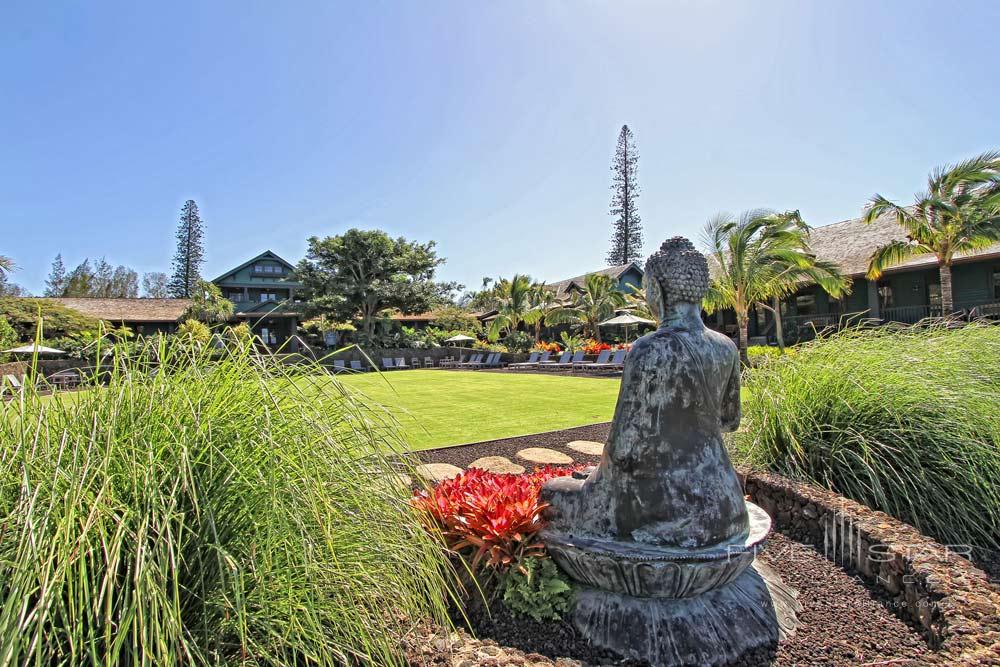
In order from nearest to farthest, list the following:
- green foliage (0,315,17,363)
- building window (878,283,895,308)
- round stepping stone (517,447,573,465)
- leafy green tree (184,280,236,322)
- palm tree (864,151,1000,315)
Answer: round stepping stone (517,447,573,465) → palm tree (864,151,1000,315) → green foliage (0,315,17,363) → building window (878,283,895,308) → leafy green tree (184,280,236,322)

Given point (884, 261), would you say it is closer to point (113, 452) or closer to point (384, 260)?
point (113, 452)

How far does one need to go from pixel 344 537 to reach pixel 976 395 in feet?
14.9

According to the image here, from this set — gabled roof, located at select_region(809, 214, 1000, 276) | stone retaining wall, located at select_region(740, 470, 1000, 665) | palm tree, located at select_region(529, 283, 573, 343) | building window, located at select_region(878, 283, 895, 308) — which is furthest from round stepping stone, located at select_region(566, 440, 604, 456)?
palm tree, located at select_region(529, 283, 573, 343)

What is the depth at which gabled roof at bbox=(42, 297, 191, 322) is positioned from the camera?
33938 millimetres

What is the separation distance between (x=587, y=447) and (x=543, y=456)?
76 centimetres

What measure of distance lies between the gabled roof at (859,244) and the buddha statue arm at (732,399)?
21.2 m

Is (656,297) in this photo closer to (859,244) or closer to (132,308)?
(859,244)

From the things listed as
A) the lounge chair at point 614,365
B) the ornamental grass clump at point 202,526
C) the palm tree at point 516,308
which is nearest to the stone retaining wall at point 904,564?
the ornamental grass clump at point 202,526

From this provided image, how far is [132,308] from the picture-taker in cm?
3547

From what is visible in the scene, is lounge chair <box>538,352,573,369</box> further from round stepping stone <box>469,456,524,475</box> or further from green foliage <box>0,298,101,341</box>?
green foliage <box>0,298,101,341</box>

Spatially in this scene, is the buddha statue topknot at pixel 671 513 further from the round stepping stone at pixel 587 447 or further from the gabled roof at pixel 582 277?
the gabled roof at pixel 582 277

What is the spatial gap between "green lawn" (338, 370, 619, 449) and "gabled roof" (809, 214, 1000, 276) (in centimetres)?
1287

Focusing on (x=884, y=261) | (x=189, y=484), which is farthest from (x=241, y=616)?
(x=884, y=261)

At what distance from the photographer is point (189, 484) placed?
171cm
